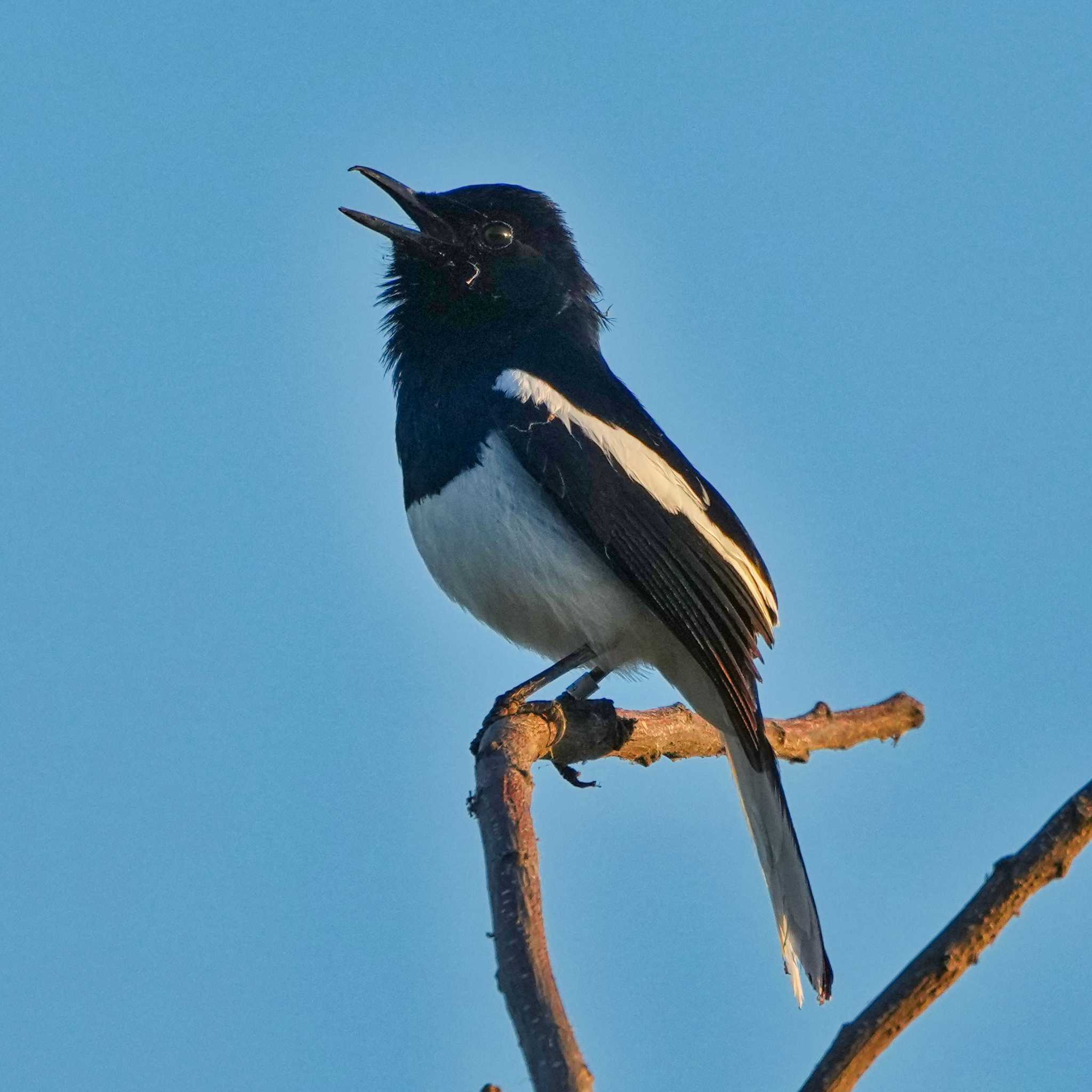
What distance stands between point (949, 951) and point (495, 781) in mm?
1515

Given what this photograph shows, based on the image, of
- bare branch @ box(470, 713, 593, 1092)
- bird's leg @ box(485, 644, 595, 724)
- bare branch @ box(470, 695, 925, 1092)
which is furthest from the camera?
bird's leg @ box(485, 644, 595, 724)

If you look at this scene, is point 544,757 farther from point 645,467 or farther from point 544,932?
point 544,932

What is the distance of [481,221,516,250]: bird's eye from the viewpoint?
259 inches

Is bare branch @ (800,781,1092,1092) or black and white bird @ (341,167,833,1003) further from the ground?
black and white bird @ (341,167,833,1003)

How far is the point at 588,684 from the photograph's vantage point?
6.29 m

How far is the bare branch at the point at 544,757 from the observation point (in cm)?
304

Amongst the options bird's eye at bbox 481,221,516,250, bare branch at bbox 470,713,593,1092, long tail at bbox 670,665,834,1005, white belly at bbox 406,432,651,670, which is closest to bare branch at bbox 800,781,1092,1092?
bare branch at bbox 470,713,593,1092

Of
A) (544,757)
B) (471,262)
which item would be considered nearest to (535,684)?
(544,757)

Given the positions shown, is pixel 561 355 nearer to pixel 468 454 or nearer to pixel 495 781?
pixel 468 454

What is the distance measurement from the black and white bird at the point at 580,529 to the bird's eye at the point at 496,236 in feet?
0.65

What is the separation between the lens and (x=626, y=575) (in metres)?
5.71

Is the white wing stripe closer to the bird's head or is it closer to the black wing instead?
the black wing

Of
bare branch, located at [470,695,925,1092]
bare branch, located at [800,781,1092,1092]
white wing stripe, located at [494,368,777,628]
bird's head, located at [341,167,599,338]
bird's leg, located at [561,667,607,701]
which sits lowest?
bare branch, located at [800,781,1092,1092]

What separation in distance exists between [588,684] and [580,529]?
0.87 m
